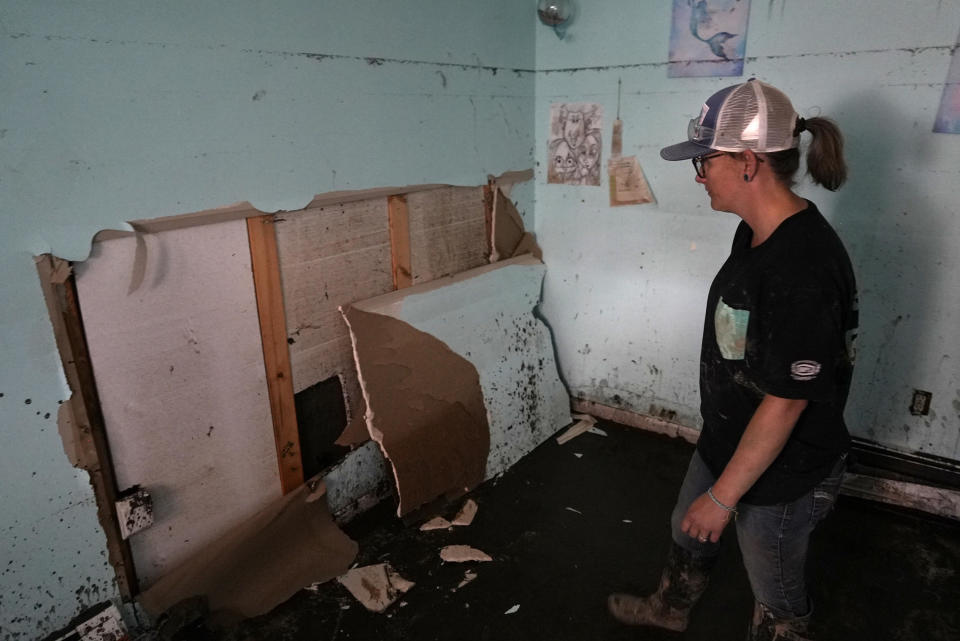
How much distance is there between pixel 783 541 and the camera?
1445 millimetres

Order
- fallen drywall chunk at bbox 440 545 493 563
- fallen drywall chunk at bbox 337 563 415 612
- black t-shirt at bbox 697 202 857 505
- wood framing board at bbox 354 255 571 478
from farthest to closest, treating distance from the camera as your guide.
→ wood framing board at bbox 354 255 571 478, fallen drywall chunk at bbox 440 545 493 563, fallen drywall chunk at bbox 337 563 415 612, black t-shirt at bbox 697 202 857 505

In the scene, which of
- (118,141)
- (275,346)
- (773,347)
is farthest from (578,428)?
(118,141)

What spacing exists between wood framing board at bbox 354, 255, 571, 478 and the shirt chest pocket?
134 centimetres

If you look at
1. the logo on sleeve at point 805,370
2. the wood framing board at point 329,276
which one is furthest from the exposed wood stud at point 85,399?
the logo on sleeve at point 805,370

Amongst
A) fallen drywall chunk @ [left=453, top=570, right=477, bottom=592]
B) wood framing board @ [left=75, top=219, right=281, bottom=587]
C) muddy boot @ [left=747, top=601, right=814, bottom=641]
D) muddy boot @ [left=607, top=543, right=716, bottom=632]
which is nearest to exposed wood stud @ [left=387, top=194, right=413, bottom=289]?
wood framing board @ [left=75, top=219, right=281, bottom=587]

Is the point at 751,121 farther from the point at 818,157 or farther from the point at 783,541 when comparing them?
the point at 783,541

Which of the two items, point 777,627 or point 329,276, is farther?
point 329,276

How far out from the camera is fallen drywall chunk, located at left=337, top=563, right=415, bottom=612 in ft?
6.68

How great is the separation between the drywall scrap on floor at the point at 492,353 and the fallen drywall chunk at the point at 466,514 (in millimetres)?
115

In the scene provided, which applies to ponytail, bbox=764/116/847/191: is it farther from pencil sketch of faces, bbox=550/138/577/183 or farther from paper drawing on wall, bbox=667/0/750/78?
pencil sketch of faces, bbox=550/138/577/183

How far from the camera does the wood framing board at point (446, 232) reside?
2592mm

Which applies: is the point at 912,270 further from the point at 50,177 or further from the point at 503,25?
the point at 50,177

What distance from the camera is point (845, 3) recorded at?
2262 mm

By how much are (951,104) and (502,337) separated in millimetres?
1968
